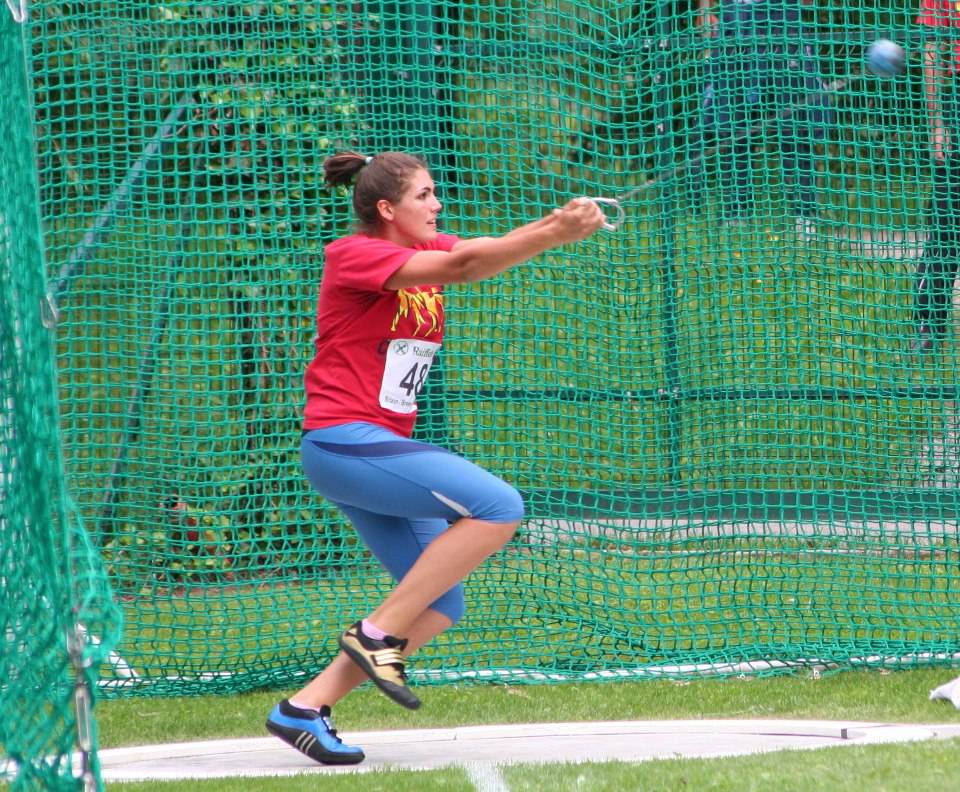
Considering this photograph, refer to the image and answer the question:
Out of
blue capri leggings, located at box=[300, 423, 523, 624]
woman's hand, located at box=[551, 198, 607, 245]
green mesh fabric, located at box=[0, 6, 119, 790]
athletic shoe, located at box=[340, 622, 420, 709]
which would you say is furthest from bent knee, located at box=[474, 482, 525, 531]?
green mesh fabric, located at box=[0, 6, 119, 790]

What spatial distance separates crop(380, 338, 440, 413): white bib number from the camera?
435cm

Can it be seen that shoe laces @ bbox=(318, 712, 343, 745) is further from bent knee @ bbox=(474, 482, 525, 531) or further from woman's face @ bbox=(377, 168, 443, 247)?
woman's face @ bbox=(377, 168, 443, 247)

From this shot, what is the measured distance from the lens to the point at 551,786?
13.1 ft

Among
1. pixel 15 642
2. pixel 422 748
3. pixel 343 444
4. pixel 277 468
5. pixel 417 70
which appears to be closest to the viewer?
pixel 15 642

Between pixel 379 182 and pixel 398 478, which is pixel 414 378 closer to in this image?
pixel 398 478

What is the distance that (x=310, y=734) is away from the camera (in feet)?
14.4

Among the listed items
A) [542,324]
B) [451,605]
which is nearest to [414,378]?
[451,605]

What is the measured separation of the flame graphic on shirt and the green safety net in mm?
1755

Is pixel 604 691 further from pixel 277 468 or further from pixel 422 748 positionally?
pixel 277 468

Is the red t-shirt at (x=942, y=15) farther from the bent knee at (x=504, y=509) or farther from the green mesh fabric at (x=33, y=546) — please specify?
the green mesh fabric at (x=33, y=546)

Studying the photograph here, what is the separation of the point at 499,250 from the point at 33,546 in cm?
146

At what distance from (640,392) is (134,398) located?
2.22 m

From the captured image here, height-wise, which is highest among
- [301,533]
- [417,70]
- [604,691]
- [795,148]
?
[417,70]

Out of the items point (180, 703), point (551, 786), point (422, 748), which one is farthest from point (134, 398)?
point (551, 786)
